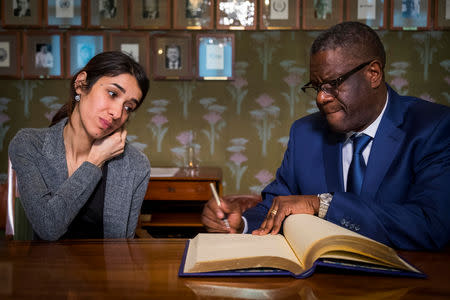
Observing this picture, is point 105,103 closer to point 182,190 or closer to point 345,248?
point 345,248

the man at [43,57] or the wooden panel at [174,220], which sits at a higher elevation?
the man at [43,57]

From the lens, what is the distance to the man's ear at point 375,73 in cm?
152

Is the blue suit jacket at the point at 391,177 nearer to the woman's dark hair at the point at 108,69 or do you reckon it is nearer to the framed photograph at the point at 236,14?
the woman's dark hair at the point at 108,69

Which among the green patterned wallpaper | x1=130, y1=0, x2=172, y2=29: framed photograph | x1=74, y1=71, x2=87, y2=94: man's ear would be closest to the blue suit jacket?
x1=74, y1=71, x2=87, y2=94: man's ear

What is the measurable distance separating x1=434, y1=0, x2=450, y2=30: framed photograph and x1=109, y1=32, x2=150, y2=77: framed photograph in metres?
2.86

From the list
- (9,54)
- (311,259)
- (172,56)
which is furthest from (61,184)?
(9,54)

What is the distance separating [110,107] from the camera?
174 cm

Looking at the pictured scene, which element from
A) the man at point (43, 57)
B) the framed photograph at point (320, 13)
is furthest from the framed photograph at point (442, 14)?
the man at point (43, 57)

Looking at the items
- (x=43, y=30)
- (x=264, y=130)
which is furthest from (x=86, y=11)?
(x=264, y=130)

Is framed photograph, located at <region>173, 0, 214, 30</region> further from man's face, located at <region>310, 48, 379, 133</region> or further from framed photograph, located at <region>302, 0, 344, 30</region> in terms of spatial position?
man's face, located at <region>310, 48, 379, 133</region>

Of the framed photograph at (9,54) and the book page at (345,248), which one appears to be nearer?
the book page at (345,248)

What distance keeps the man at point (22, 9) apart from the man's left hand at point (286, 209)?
3.65 metres

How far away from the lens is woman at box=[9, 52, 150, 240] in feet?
5.42

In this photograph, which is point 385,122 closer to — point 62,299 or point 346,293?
point 346,293
